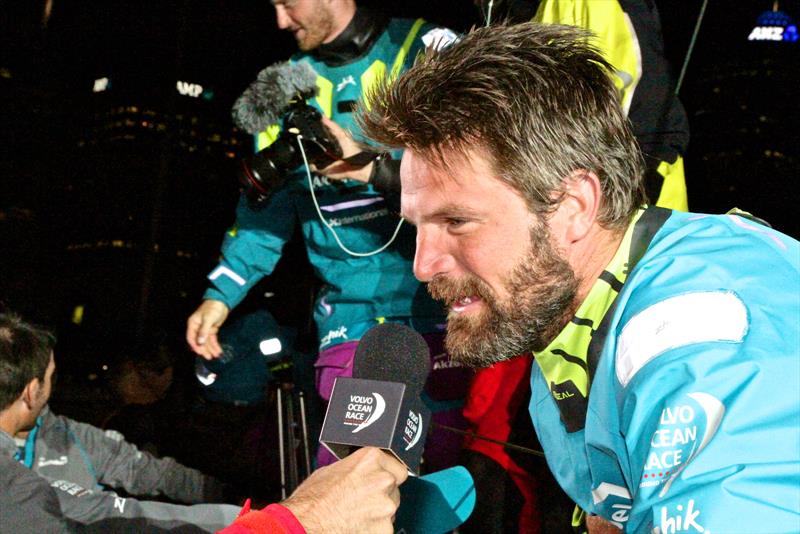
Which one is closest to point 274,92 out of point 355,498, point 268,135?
point 268,135

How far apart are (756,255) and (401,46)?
1.50 meters

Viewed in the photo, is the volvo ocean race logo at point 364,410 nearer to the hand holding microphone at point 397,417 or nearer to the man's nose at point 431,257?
the hand holding microphone at point 397,417

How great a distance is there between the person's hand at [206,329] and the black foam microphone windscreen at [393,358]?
1232 mm

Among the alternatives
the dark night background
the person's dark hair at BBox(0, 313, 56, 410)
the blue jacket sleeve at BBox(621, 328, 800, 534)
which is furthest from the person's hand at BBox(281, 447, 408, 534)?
the dark night background

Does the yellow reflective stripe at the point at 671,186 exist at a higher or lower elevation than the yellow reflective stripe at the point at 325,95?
lower

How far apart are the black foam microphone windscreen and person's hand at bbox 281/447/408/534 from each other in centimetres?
13

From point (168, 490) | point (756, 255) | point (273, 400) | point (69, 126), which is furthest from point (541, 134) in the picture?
point (69, 126)

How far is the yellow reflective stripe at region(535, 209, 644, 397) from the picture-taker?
1.17 meters

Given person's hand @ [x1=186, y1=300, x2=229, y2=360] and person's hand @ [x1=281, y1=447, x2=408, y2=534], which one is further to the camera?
person's hand @ [x1=186, y1=300, x2=229, y2=360]

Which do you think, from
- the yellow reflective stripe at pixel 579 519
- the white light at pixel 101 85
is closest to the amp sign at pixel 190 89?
the white light at pixel 101 85

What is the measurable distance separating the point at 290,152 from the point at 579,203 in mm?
1044

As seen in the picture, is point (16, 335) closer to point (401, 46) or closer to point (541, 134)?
point (401, 46)

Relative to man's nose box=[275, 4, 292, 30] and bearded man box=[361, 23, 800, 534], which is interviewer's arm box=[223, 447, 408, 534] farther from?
man's nose box=[275, 4, 292, 30]

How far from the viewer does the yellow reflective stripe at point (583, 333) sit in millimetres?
1173
